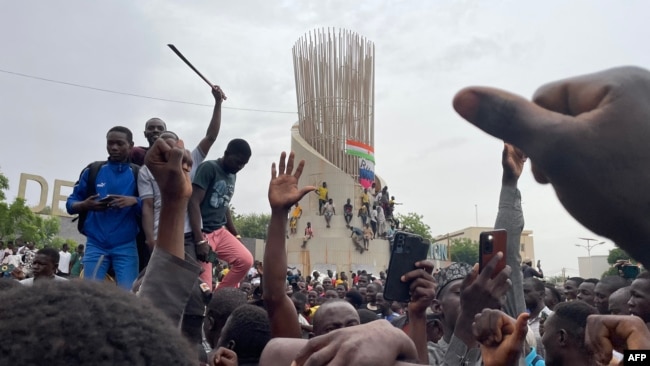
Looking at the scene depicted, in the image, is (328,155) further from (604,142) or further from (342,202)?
(604,142)

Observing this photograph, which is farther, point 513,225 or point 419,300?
point 513,225

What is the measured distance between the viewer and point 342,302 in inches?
128

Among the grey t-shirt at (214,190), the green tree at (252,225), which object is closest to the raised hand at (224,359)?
the grey t-shirt at (214,190)

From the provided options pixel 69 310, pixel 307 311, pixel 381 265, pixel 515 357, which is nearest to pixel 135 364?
pixel 69 310

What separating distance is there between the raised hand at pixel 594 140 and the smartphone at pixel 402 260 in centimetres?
154

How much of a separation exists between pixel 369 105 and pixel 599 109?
33.3m

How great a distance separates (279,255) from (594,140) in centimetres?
196

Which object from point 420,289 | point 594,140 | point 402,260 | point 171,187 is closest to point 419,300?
point 420,289

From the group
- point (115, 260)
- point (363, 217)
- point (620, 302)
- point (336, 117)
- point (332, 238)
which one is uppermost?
point (336, 117)

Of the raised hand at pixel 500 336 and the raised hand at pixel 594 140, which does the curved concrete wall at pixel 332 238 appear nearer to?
the raised hand at pixel 500 336

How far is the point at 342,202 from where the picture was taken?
30188mm

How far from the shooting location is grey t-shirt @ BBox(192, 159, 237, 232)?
16.4 ft

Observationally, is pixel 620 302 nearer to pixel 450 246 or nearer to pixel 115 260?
pixel 115 260

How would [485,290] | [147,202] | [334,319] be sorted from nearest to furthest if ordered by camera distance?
1. [485,290]
2. [334,319]
3. [147,202]
